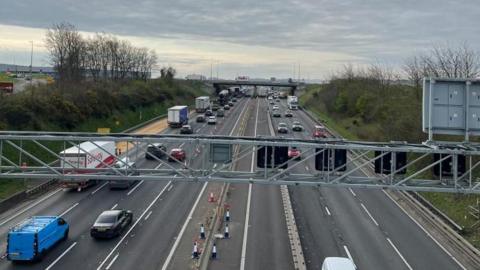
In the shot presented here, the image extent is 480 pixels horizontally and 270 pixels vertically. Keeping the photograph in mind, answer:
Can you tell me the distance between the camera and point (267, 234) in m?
23.5

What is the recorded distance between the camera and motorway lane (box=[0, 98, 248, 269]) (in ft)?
68.3

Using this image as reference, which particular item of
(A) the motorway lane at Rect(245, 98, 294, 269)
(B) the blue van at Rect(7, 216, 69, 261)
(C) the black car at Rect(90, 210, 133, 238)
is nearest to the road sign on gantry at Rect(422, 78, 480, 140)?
(A) the motorway lane at Rect(245, 98, 294, 269)

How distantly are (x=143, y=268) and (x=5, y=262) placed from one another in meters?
5.92

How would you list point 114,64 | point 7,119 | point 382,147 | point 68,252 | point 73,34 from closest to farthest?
point 382,147 < point 68,252 < point 7,119 < point 73,34 < point 114,64

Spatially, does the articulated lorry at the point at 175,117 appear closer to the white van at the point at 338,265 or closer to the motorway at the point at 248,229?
the motorway at the point at 248,229

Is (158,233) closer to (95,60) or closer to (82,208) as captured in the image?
(82,208)

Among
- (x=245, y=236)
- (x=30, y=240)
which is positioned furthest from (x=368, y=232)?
(x=30, y=240)

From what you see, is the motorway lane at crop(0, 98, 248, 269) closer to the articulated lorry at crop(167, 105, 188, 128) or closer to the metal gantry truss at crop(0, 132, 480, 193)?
the metal gantry truss at crop(0, 132, 480, 193)

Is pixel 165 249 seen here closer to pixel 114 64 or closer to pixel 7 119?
pixel 7 119

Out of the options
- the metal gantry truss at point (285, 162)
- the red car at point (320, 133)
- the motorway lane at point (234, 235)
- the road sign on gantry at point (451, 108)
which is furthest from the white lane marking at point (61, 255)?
the red car at point (320, 133)

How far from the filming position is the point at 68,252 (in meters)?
21.0

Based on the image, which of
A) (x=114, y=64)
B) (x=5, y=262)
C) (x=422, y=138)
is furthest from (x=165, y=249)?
(x=114, y=64)

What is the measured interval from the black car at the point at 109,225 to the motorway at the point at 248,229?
365mm

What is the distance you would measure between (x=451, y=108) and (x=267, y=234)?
10976 mm
